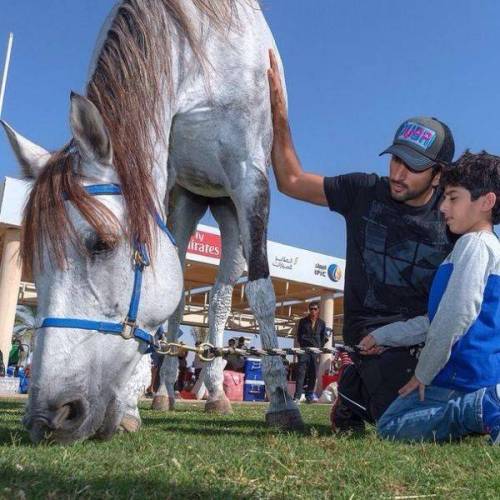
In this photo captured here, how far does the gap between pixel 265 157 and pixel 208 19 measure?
3.15ft

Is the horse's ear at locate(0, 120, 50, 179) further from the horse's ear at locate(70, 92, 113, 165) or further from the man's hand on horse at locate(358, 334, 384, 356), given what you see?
the man's hand on horse at locate(358, 334, 384, 356)

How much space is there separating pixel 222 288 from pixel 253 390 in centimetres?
941

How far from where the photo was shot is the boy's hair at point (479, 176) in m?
3.11

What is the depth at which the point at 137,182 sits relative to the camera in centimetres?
273

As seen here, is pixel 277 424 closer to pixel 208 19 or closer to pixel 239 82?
pixel 239 82

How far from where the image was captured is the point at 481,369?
2.89m

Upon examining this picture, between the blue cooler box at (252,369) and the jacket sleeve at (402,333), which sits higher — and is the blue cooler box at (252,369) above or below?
below

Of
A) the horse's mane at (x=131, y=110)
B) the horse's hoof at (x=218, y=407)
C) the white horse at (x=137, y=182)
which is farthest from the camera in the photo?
the horse's hoof at (x=218, y=407)

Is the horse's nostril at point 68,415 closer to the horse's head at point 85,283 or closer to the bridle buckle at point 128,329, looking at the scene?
the horse's head at point 85,283

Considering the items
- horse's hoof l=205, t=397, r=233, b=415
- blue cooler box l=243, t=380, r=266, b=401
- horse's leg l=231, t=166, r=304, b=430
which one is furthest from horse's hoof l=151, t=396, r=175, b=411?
blue cooler box l=243, t=380, r=266, b=401

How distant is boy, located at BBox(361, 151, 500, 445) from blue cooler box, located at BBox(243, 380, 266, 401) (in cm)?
1095


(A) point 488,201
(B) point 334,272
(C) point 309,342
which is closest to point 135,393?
(A) point 488,201

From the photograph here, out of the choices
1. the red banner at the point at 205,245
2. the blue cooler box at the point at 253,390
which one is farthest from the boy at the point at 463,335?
the red banner at the point at 205,245

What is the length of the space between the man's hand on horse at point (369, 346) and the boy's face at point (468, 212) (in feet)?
2.42
